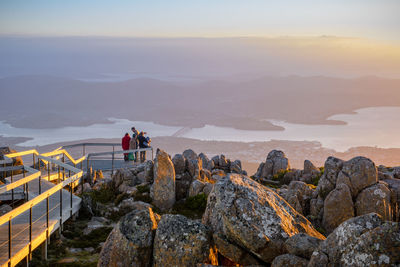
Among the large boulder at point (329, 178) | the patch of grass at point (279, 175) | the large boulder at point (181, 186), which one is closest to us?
the large boulder at point (329, 178)

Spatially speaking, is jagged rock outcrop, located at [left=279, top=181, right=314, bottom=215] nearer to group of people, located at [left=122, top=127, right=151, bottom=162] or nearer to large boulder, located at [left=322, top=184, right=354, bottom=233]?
large boulder, located at [left=322, top=184, right=354, bottom=233]

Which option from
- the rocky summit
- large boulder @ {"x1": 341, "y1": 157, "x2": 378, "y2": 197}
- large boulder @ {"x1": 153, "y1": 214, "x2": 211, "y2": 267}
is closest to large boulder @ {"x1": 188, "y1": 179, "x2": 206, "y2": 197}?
the rocky summit

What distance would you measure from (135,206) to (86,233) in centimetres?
365

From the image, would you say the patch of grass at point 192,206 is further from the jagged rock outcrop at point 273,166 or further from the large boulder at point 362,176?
the jagged rock outcrop at point 273,166

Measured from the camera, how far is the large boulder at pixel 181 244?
30.3 ft

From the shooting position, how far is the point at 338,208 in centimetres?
1722

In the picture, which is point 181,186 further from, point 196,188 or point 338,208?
point 338,208

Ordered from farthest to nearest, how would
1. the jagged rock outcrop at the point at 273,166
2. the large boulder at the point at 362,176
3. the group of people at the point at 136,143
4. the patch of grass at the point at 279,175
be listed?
the jagged rock outcrop at the point at 273,166, the group of people at the point at 136,143, the patch of grass at the point at 279,175, the large boulder at the point at 362,176

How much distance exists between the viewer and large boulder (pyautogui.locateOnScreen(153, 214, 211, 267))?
923 centimetres

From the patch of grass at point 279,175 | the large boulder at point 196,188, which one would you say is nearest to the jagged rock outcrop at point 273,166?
the patch of grass at point 279,175

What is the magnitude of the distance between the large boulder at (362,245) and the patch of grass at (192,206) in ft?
33.9

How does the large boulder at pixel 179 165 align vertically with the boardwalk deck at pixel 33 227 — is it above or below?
above

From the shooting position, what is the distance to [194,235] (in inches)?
371

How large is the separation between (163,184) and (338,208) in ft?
25.0
